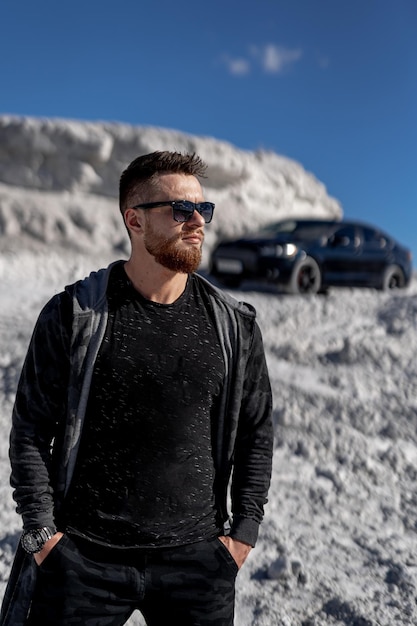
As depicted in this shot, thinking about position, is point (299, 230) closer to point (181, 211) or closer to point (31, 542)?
point (181, 211)

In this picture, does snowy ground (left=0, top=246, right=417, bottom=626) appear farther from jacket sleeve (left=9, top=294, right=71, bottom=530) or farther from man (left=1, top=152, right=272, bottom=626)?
jacket sleeve (left=9, top=294, right=71, bottom=530)

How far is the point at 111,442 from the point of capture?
1.91m

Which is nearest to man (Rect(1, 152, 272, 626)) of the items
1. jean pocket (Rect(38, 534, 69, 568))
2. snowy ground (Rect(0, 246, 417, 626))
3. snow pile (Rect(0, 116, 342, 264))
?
jean pocket (Rect(38, 534, 69, 568))

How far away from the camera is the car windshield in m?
11.0

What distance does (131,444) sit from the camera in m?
1.90

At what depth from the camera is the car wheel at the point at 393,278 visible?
11.6 m

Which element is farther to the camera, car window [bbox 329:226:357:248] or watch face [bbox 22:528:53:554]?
car window [bbox 329:226:357:248]

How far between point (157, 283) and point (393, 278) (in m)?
10.6

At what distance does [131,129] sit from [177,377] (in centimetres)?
1550

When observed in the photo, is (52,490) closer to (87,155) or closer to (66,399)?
(66,399)

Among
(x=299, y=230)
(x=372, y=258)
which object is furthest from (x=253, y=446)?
(x=372, y=258)

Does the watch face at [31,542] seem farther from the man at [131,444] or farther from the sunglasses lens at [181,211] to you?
the sunglasses lens at [181,211]

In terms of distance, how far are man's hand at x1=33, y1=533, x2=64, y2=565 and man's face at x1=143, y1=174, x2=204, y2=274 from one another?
0.87m

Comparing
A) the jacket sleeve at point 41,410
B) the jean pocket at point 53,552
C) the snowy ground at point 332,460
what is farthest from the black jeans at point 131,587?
the snowy ground at point 332,460
